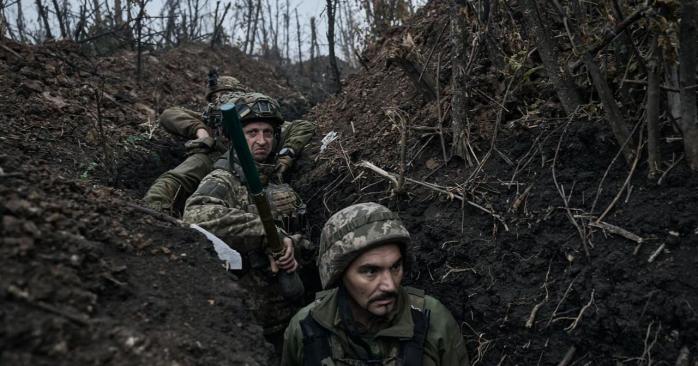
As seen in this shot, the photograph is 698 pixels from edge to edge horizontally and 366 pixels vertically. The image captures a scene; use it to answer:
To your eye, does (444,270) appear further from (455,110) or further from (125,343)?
(125,343)

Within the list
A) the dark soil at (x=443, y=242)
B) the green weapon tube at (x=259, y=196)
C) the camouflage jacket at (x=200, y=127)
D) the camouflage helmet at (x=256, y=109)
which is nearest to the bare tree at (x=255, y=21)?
the camouflage jacket at (x=200, y=127)

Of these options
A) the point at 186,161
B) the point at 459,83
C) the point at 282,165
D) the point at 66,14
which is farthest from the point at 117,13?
the point at 459,83

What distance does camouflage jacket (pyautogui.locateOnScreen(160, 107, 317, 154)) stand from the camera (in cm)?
560

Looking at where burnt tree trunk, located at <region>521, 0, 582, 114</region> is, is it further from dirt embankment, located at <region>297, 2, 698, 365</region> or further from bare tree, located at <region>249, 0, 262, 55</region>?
bare tree, located at <region>249, 0, 262, 55</region>

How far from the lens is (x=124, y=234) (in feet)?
8.61

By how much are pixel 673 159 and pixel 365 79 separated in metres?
4.41

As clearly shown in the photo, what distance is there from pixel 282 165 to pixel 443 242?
199cm

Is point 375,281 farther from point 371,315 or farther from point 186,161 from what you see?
point 186,161

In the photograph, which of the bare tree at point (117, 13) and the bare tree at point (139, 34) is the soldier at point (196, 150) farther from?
the bare tree at point (117, 13)

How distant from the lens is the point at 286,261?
148 inches

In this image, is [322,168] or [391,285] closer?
[391,285]

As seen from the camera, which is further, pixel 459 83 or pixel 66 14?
pixel 66 14

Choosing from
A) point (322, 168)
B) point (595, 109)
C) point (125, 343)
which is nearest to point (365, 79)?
point (322, 168)

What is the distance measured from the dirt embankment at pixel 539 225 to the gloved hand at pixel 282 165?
463mm
